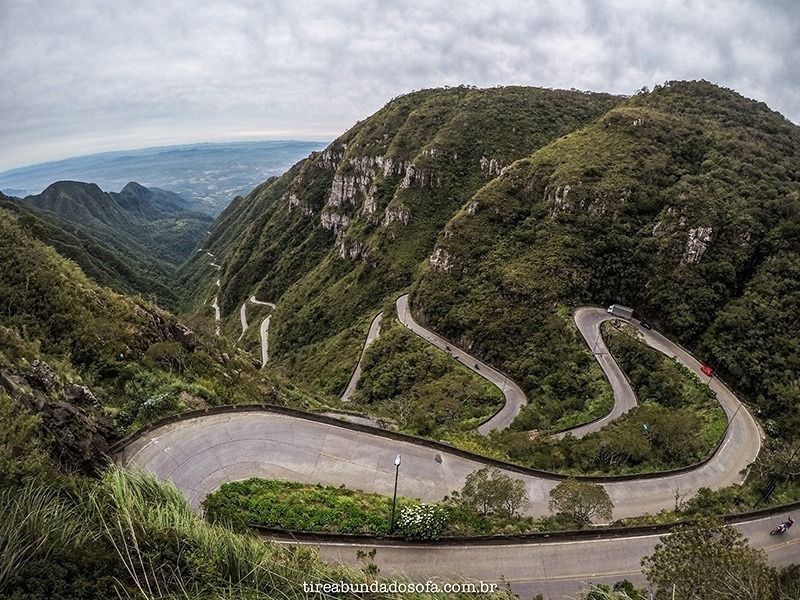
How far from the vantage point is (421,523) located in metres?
19.8

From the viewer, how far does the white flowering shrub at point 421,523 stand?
1966cm

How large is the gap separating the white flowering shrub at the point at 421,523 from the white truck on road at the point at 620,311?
57.1 m

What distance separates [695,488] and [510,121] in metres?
117

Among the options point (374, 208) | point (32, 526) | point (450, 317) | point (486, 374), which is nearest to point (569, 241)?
point (450, 317)

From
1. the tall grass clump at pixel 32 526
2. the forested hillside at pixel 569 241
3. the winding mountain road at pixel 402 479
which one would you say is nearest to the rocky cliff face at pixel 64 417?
the winding mountain road at pixel 402 479

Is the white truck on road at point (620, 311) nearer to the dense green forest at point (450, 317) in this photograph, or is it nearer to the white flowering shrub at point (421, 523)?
the dense green forest at point (450, 317)

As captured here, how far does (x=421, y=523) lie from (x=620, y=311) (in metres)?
58.9

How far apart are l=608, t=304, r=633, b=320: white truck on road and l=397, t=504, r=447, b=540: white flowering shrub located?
57137mm

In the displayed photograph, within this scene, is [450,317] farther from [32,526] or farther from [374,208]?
[32,526]

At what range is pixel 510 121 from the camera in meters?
127

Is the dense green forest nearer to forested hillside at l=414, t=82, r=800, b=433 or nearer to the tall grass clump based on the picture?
the tall grass clump

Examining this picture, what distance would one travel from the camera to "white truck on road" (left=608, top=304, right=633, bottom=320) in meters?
66.5

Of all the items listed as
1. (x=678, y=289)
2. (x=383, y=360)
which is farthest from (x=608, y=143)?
(x=383, y=360)

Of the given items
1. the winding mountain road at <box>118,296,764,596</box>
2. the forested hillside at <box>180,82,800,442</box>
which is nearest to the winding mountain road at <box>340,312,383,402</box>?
the forested hillside at <box>180,82,800,442</box>
